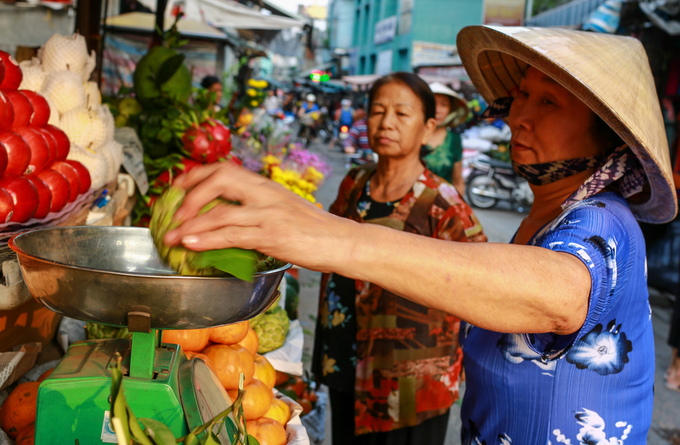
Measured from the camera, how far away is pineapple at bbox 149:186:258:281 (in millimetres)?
844

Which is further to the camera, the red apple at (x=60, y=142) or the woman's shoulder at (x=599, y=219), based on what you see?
the red apple at (x=60, y=142)

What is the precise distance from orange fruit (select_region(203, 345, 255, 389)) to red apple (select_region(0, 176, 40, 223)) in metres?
0.66

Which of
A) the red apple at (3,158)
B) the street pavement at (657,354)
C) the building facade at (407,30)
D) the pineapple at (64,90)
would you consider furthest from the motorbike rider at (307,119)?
the red apple at (3,158)

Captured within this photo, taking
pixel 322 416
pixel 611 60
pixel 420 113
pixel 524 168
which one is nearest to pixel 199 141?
pixel 420 113

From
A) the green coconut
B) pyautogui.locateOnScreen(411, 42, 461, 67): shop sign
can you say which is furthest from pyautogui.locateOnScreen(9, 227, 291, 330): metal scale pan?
pyautogui.locateOnScreen(411, 42, 461, 67): shop sign

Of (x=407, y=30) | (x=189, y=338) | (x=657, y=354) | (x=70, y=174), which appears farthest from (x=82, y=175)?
(x=407, y=30)

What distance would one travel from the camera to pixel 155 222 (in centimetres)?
97

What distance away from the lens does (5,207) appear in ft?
4.47

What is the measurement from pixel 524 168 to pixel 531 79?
9.6 inches

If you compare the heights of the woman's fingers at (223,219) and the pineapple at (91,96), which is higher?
the pineapple at (91,96)

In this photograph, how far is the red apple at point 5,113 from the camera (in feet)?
4.59

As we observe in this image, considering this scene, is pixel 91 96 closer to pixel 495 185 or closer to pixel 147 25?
pixel 147 25

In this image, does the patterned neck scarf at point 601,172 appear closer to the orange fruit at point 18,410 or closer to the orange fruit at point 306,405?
the orange fruit at point 18,410

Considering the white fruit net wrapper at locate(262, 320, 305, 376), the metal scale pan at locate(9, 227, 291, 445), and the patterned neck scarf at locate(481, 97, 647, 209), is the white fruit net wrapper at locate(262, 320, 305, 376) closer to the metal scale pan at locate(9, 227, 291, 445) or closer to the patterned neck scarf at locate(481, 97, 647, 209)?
the metal scale pan at locate(9, 227, 291, 445)
